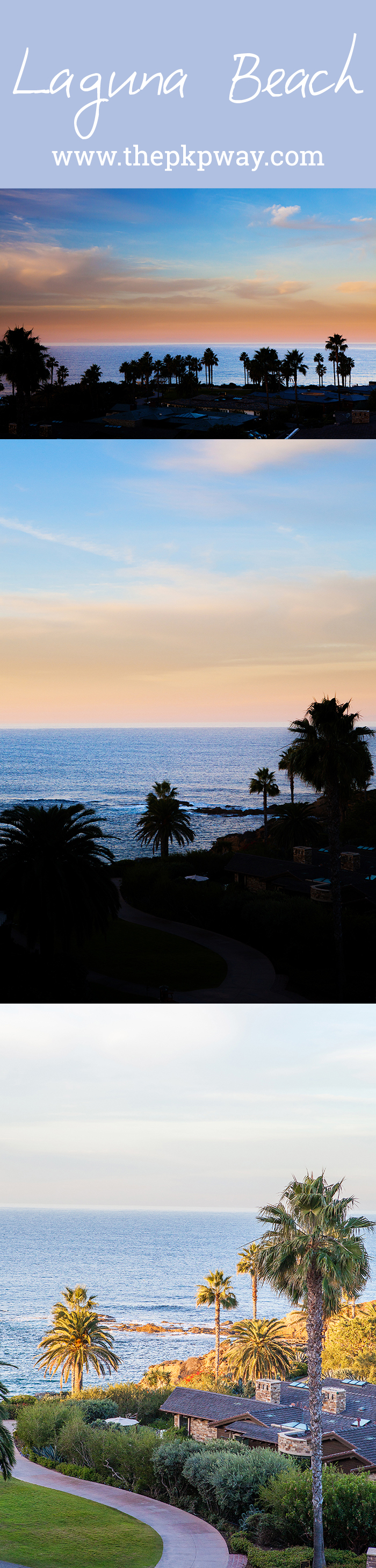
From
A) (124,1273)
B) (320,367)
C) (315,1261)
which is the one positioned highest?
(320,367)

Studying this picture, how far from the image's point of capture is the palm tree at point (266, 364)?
6.69 meters

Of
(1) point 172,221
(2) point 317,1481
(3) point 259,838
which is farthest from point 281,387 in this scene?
(2) point 317,1481

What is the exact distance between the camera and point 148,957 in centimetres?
695

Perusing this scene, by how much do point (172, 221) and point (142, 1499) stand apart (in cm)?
1313

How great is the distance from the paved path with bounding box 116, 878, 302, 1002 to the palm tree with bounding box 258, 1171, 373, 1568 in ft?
9.15

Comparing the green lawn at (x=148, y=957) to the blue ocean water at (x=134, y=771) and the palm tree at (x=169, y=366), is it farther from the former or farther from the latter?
the palm tree at (x=169, y=366)

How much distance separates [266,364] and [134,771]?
268cm

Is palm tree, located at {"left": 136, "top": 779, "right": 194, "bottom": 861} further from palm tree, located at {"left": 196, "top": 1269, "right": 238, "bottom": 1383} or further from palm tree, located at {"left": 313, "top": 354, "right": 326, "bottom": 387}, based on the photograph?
palm tree, located at {"left": 196, "top": 1269, "right": 238, "bottom": 1383}

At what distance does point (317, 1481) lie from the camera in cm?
854
